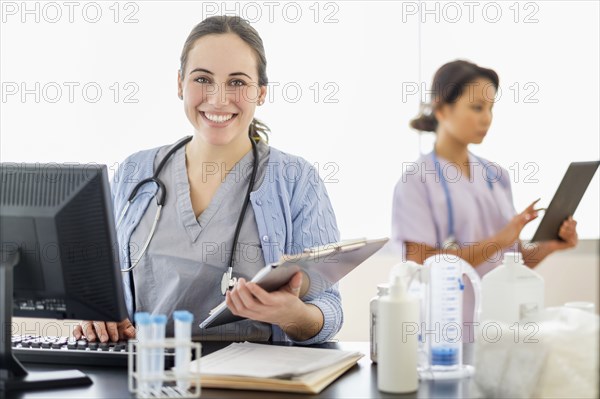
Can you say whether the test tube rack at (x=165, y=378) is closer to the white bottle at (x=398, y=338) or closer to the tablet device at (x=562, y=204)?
the white bottle at (x=398, y=338)

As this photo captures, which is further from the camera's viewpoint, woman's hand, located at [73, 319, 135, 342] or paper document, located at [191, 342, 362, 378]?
woman's hand, located at [73, 319, 135, 342]

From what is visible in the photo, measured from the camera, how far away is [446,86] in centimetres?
145

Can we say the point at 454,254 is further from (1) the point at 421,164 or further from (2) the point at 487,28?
(2) the point at 487,28

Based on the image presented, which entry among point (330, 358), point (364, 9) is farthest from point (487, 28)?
point (330, 358)

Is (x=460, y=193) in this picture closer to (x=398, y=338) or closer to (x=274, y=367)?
(x=398, y=338)

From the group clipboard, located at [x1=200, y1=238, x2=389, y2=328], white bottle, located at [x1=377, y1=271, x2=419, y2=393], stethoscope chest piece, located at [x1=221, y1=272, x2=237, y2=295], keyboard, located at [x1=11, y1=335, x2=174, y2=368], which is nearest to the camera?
white bottle, located at [x1=377, y1=271, x2=419, y2=393]

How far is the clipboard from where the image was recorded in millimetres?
1363

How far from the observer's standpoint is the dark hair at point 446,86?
144cm

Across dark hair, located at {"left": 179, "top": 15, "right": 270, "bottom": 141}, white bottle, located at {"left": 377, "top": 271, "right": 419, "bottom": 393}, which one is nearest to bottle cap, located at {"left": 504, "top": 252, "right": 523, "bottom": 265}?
white bottle, located at {"left": 377, "top": 271, "right": 419, "bottom": 393}

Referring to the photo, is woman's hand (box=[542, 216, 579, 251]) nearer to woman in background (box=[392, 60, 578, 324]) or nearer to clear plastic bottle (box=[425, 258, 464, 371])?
woman in background (box=[392, 60, 578, 324])

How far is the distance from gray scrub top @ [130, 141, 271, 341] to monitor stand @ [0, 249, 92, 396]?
48 centimetres

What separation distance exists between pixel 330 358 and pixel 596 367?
19.4 inches

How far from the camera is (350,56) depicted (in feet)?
9.40

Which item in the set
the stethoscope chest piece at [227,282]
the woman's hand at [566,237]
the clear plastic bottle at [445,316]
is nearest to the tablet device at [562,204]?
the woman's hand at [566,237]
